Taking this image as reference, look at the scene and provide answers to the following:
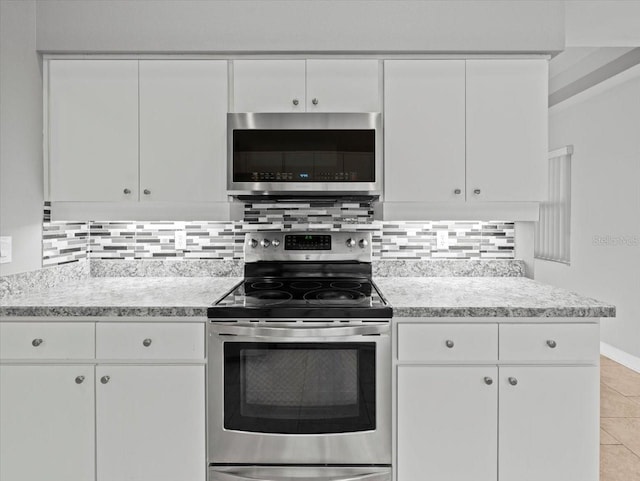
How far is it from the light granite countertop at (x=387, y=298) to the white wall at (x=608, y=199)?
8.07 ft

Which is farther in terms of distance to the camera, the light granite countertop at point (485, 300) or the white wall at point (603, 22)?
the white wall at point (603, 22)

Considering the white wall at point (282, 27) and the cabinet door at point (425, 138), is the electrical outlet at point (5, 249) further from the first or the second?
the cabinet door at point (425, 138)

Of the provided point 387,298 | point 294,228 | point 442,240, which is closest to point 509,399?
point 387,298

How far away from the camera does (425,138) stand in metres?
2.18

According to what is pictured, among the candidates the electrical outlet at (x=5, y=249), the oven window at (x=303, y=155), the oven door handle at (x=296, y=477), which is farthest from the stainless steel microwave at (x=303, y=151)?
the oven door handle at (x=296, y=477)

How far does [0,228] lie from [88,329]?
68cm

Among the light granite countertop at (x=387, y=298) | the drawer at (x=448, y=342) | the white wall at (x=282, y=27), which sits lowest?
the drawer at (x=448, y=342)

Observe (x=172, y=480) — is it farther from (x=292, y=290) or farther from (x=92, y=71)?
(x=92, y=71)

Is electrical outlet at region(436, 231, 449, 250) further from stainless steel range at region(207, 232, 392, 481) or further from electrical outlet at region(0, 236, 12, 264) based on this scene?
electrical outlet at region(0, 236, 12, 264)

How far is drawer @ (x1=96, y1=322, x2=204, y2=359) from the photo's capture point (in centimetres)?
179

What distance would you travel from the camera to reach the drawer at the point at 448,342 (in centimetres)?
177

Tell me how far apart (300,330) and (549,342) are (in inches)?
38.9

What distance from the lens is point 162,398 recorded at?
1.80 m

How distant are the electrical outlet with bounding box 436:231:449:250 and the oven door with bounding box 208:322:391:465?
93 cm
